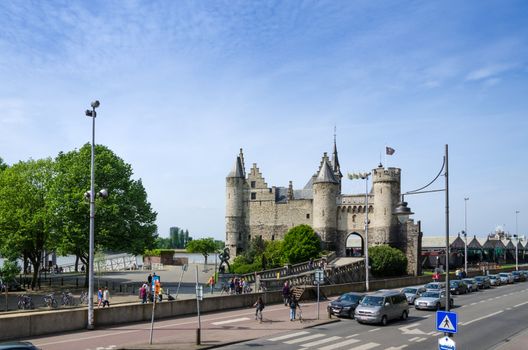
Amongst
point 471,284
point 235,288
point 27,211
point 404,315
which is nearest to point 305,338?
point 404,315

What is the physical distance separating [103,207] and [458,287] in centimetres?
3269

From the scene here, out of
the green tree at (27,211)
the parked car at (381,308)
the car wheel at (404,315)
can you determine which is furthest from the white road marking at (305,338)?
the green tree at (27,211)

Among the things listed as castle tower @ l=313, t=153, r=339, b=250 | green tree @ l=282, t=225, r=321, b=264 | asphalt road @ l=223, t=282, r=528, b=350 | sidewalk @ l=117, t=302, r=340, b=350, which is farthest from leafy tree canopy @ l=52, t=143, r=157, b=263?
castle tower @ l=313, t=153, r=339, b=250

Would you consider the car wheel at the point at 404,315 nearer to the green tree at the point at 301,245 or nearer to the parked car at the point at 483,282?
the parked car at the point at 483,282

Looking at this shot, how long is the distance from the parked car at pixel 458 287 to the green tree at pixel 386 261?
874 inches

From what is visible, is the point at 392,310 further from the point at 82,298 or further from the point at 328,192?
the point at 328,192

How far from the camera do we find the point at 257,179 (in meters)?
94.8

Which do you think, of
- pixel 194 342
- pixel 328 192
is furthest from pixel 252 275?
pixel 194 342

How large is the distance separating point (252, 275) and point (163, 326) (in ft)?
105

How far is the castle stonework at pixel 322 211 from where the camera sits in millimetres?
80812

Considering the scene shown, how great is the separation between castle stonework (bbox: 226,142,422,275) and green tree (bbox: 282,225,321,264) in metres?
4.11

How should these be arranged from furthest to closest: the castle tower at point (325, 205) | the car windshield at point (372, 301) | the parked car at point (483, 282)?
the castle tower at point (325, 205), the parked car at point (483, 282), the car windshield at point (372, 301)

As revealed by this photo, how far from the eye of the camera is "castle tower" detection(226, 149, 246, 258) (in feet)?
304

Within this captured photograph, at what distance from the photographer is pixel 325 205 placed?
8562 cm
